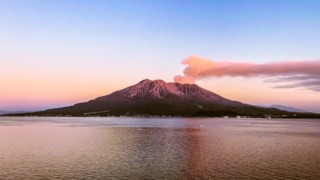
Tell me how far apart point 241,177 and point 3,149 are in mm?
53786

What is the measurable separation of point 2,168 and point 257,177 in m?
36.7

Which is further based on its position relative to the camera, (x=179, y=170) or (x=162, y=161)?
(x=162, y=161)

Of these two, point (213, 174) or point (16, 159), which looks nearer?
point (213, 174)

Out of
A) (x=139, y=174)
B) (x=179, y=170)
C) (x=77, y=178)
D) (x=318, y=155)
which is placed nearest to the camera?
(x=77, y=178)

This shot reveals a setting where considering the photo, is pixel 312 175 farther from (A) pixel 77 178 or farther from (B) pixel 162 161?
(A) pixel 77 178

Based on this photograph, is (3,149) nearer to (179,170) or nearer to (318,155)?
(179,170)

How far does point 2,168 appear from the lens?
52719 millimetres

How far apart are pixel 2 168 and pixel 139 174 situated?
67.5 feet

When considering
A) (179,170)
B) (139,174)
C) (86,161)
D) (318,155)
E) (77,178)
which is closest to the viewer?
(77,178)

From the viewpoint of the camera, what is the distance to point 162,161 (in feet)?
203

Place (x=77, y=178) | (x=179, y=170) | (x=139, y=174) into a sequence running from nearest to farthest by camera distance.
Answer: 1. (x=77, y=178)
2. (x=139, y=174)
3. (x=179, y=170)

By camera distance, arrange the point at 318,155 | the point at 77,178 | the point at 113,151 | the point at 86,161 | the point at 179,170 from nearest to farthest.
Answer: the point at 77,178, the point at 179,170, the point at 86,161, the point at 318,155, the point at 113,151

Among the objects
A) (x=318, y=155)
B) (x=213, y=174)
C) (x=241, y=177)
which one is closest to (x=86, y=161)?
(x=213, y=174)

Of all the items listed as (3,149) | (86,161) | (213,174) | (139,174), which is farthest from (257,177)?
(3,149)
